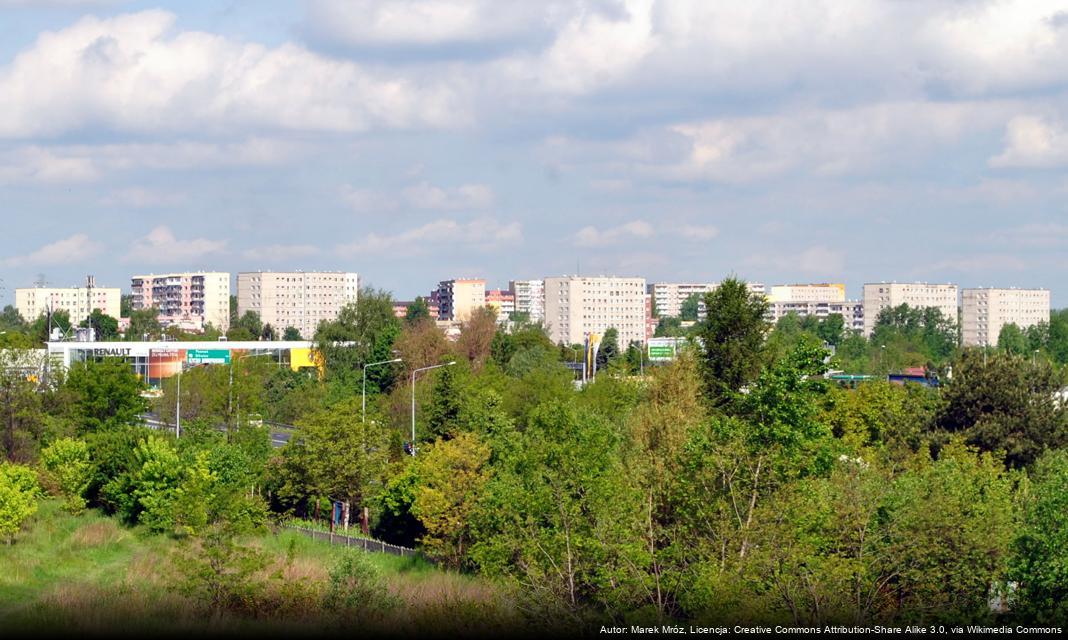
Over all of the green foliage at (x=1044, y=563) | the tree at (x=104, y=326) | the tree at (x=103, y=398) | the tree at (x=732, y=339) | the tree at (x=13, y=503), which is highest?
the tree at (x=104, y=326)

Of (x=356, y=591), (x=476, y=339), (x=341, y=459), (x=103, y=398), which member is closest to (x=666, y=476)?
(x=356, y=591)

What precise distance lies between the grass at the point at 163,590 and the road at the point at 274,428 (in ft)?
47.1

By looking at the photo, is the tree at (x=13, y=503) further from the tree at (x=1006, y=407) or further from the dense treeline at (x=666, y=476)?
the tree at (x=1006, y=407)

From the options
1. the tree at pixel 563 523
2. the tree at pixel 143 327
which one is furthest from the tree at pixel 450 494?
the tree at pixel 143 327

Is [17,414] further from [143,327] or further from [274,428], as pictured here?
[143,327]

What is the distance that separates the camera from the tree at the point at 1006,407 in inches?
1923

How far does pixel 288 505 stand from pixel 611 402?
16563mm

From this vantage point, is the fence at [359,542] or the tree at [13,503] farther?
the tree at [13,503]

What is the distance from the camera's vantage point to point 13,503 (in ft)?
138

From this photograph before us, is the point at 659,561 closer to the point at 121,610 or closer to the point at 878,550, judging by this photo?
the point at 878,550

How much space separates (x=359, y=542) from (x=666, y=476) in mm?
16492

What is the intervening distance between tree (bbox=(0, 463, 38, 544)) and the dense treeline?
115 millimetres

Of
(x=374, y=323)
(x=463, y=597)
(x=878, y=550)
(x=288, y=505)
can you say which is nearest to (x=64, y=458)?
(x=288, y=505)

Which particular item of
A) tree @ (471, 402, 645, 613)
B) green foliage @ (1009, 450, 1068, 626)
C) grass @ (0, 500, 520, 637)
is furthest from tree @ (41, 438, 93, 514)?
green foliage @ (1009, 450, 1068, 626)
